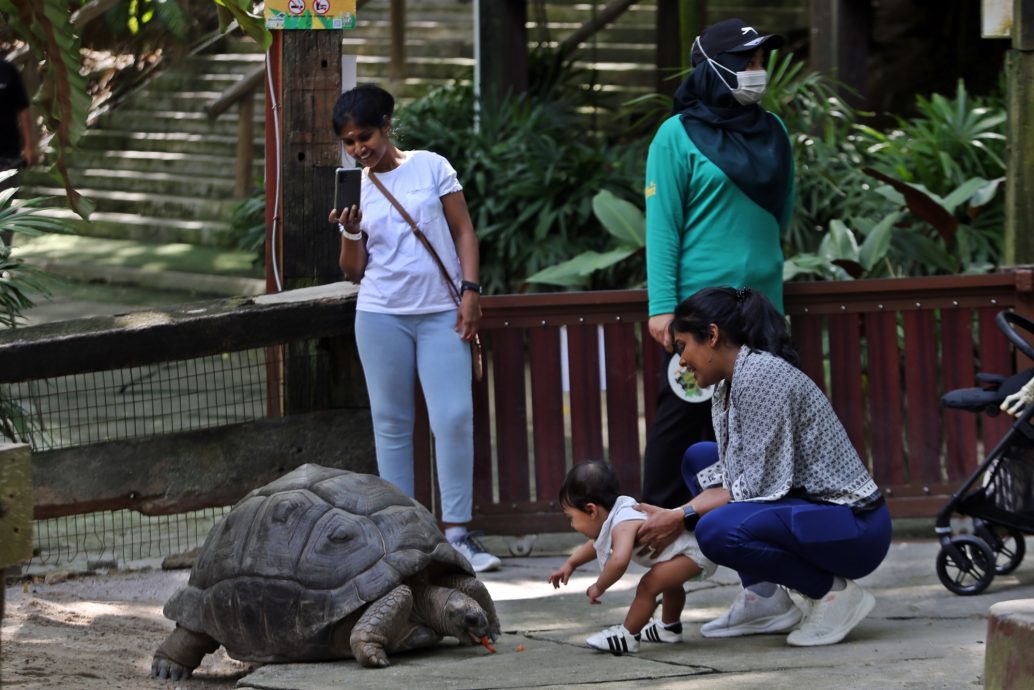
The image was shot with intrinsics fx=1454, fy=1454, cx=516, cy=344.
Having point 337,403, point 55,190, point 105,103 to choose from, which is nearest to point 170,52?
point 105,103

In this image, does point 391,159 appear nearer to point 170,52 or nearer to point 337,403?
point 337,403

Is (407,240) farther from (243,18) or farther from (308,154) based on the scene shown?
(243,18)

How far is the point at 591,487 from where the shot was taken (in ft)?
14.8

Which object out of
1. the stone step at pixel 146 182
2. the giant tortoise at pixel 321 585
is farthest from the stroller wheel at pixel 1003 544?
the stone step at pixel 146 182

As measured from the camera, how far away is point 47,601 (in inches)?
217

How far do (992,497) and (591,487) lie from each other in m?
1.73

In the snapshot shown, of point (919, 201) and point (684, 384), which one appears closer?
point (684, 384)

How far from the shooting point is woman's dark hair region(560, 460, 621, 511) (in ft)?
14.8

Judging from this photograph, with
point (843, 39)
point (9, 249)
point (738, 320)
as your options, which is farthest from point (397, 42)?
point (738, 320)

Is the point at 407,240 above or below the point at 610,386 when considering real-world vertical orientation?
above

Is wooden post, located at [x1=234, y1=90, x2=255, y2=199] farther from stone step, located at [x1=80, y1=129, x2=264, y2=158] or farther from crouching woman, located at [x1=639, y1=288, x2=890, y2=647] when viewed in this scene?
crouching woman, located at [x1=639, y1=288, x2=890, y2=647]

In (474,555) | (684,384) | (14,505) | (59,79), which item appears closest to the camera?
(14,505)

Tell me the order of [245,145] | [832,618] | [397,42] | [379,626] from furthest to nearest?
[397,42] → [245,145] → [832,618] → [379,626]

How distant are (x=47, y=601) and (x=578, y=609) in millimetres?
2014
